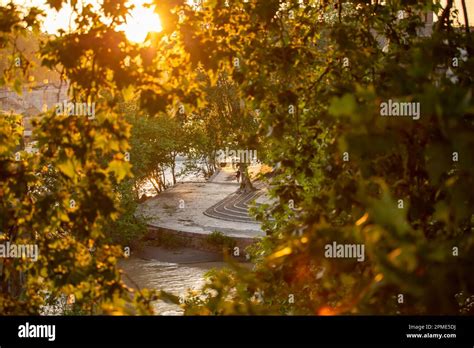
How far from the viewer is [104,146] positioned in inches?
174

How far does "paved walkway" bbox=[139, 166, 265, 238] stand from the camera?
32.9 metres

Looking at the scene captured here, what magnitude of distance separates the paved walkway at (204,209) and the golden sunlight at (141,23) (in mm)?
24914

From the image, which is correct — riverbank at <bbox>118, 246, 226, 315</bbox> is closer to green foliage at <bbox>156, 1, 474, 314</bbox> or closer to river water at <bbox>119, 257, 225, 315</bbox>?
river water at <bbox>119, 257, 225, 315</bbox>

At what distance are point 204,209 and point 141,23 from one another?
33230 millimetres

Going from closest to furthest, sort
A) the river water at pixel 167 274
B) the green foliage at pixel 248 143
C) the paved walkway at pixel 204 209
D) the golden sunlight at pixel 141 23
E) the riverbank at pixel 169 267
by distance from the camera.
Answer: the green foliage at pixel 248 143 < the golden sunlight at pixel 141 23 < the river water at pixel 167 274 < the riverbank at pixel 169 267 < the paved walkway at pixel 204 209

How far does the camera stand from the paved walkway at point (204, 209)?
32.9 meters

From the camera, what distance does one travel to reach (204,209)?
37875mm

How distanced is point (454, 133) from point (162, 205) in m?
37.2

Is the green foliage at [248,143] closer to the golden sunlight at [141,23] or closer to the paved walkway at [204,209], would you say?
the golden sunlight at [141,23]

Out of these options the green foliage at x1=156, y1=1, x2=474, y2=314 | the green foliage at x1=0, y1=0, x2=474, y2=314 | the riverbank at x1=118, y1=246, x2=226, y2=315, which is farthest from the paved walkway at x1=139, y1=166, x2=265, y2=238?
the green foliage at x1=0, y1=0, x2=474, y2=314

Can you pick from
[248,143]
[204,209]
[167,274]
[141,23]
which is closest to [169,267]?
[167,274]

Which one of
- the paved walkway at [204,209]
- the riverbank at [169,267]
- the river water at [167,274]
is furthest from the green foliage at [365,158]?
the paved walkway at [204,209]

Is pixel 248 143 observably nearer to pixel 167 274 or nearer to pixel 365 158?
pixel 365 158
